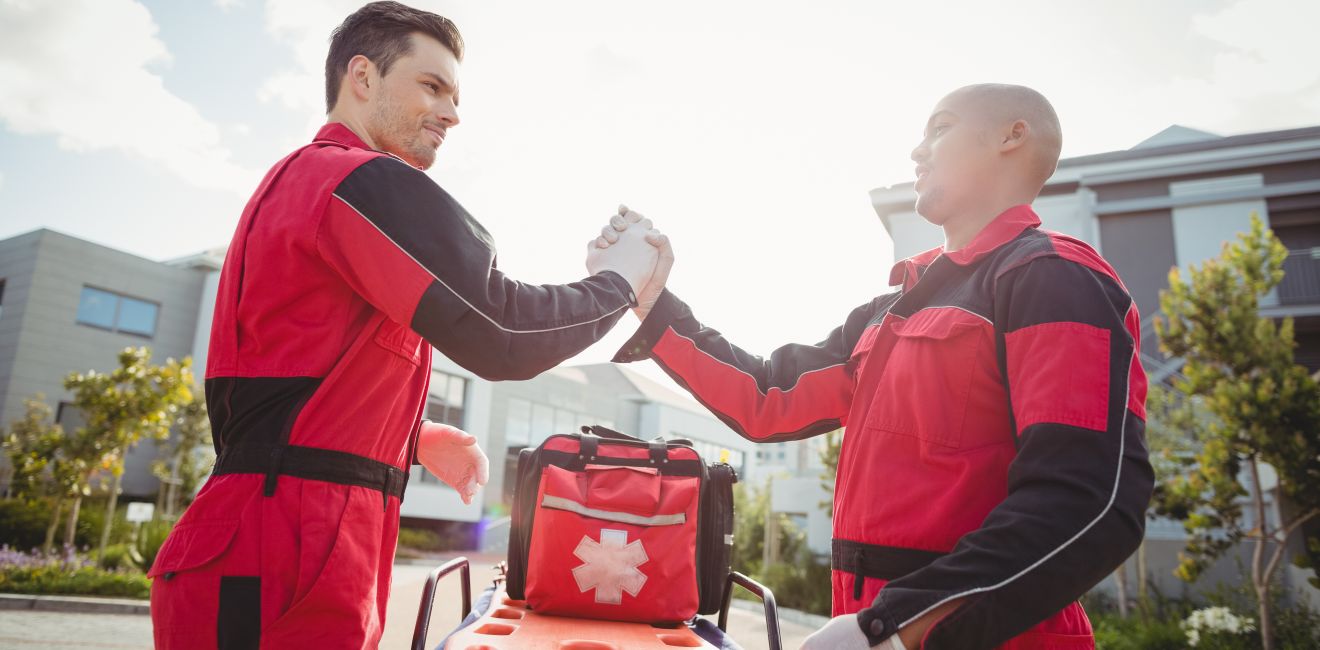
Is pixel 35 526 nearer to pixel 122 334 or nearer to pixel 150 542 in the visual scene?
pixel 150 542

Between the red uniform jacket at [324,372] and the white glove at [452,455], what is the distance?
582mm

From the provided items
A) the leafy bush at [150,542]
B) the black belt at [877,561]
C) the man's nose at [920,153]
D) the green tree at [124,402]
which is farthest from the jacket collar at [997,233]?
Result: the leafy bush at [150,542]

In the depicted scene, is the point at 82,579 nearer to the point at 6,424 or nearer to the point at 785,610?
the point at 785,610

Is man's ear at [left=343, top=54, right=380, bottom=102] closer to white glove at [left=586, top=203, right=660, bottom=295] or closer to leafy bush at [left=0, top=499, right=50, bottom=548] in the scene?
white glove at [left=586, top=203, right=660, bottom=295]

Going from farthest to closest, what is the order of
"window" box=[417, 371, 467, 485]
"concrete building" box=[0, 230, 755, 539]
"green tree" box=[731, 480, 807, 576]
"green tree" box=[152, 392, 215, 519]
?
"window" box=[417, 371, 467, 485] → "concrete building" box=[0, 230, 755, 539] → "green tree" box=[152, 392, 215, 519] → "green tree" box=[731, 480, 807, 576]

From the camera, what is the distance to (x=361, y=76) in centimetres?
208

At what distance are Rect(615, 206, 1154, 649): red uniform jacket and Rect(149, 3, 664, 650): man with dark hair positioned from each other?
741 mm

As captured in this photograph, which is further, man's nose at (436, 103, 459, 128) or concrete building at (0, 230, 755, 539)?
concrete building at (0, 230, 755, 539)

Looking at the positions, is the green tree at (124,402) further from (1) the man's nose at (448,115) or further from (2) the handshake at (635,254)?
(1) the man's nose at (448,115)

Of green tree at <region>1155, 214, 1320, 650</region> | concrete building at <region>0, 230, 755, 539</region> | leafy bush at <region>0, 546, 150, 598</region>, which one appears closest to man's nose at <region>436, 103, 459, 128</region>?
green tree at <region>1155, 214, 1320, 650</region>

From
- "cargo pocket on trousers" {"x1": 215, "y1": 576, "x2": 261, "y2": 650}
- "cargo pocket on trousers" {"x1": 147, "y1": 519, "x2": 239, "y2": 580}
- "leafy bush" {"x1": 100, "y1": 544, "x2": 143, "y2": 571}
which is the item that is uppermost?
"cargo pocket on trousers" {"x1": 147, "y1": 519, "x2": 239, "y2": 580}

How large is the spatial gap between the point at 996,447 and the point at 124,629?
10.6 metres

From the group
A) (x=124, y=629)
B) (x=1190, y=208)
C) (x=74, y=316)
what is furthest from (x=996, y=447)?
(x=74, y=316)

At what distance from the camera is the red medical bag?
2.73 m
